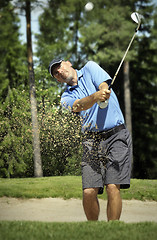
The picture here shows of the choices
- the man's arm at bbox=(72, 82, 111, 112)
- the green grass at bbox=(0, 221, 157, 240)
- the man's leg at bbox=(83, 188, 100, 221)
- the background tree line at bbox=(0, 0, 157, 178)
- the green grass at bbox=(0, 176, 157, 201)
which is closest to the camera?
the green grass at bbox=(0, 221, 157, 240)

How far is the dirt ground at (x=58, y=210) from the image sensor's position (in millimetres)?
5777

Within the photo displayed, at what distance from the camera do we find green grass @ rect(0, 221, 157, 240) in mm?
2875

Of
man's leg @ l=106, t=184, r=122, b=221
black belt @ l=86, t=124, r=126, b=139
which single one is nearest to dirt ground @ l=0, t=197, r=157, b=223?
man's leg @ l=106, t=184, r=122, b=221

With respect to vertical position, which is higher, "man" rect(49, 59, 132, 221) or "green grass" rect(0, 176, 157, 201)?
"man" rect(49, 59, 132, 221)

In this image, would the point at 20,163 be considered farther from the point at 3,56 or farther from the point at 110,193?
the point at 110,193

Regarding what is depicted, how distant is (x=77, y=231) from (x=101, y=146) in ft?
2.67

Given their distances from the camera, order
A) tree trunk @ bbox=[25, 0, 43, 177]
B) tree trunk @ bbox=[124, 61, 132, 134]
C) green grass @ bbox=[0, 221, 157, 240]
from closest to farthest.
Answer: green grass @ bbox=[0, 221, 157, 240]
tree trunk @ bbox=[25, 0, 43, 177]
tree trunk @ bbox=[124, 61, 132, 134]

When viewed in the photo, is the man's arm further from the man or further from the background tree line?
the background tree line

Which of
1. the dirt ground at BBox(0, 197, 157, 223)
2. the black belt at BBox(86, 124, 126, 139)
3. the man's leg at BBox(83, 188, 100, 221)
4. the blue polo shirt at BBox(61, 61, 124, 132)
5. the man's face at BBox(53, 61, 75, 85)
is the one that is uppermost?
the man's face at BBox(53, 61, 75, 85)

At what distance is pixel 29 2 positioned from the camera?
1164cm

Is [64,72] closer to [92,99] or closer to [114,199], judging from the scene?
[92,99]

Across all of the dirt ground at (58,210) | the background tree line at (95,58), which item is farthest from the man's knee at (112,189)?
the background tree line at (95,58)

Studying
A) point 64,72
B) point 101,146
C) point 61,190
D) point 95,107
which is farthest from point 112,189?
point 61,190

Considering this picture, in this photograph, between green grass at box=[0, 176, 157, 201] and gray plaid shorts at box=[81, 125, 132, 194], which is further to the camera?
green grass at box=[0, 176, 157, 201]
